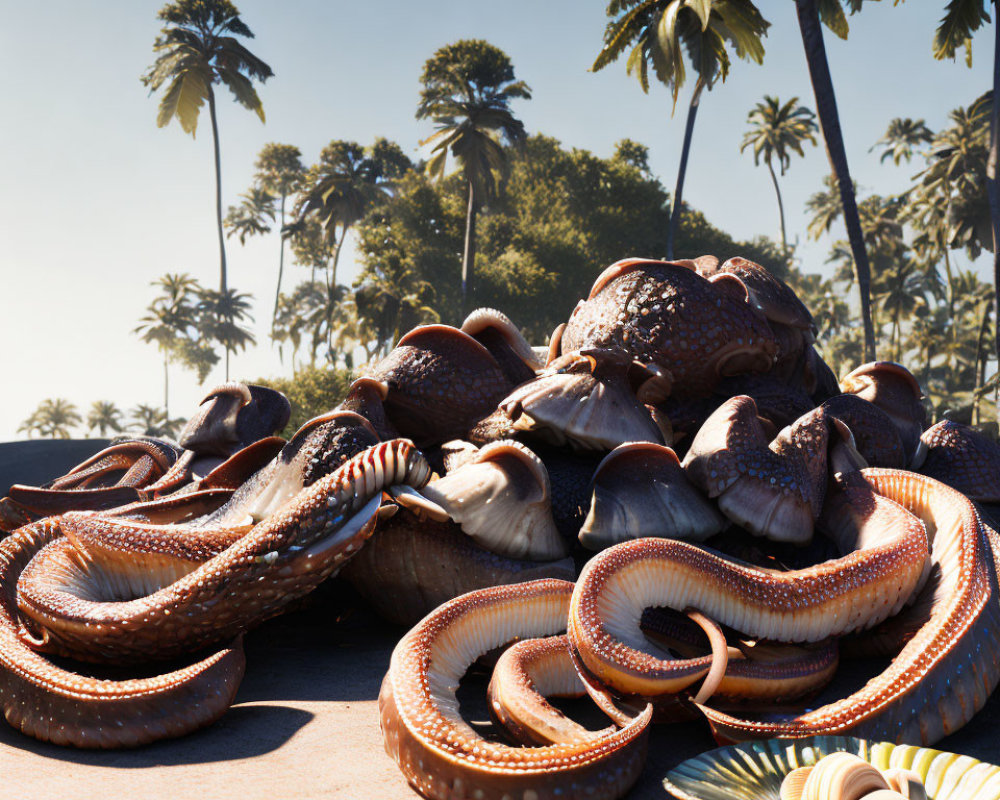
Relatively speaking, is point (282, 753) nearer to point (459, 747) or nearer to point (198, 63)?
point (459, 747)

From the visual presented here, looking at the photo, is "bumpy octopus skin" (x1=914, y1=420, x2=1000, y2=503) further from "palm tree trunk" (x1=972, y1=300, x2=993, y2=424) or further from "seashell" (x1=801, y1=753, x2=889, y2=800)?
"palm tree trunk" (x1=972, y1=300, x2=993, y2=424)

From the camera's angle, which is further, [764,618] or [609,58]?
[609,58]

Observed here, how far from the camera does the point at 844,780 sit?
1585mm

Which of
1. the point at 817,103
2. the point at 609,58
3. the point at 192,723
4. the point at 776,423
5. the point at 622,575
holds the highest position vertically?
the point at 609,58

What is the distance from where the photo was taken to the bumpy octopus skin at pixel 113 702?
2.33m

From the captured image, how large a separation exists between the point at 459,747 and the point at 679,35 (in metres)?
17.8

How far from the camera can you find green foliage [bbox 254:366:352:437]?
21.8 meters

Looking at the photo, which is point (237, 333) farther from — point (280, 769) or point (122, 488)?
point (280, 769)

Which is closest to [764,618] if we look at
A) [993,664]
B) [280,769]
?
[993,664]

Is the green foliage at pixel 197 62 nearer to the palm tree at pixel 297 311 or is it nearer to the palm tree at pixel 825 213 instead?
the palm tree at pixel 297 311

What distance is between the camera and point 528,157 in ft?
91.6

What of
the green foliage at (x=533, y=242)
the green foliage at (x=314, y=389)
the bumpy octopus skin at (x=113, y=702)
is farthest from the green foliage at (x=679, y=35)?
the bumpy octopus skin at (x=113, y=702)

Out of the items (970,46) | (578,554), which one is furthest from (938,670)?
(970,46)

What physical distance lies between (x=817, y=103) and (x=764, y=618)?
12.0 metres
